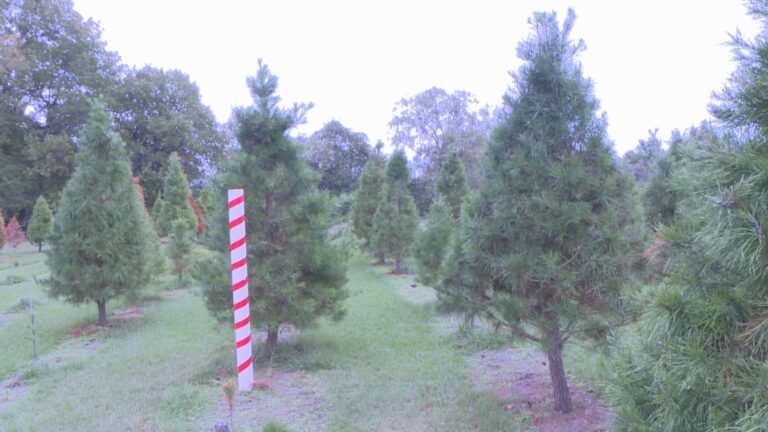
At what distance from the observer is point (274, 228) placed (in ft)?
22.4

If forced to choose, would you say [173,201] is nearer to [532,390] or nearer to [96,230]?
[96,230]

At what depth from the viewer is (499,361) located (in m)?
6.71

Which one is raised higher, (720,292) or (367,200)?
(367,200)

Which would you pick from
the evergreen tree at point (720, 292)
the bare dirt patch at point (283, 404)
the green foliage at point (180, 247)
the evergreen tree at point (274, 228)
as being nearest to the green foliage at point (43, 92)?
the green foliage at point (180, 247)

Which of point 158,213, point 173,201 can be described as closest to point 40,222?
point 158,213

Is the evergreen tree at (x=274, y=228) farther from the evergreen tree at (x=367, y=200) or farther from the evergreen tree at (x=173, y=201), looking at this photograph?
the evergreen tree at (x=173, y=201)

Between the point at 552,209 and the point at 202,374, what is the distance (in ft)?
15.6

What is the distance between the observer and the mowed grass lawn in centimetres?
483

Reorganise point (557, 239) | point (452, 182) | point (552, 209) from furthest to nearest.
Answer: point (452, 182), point (557, 239), point (552, 209)

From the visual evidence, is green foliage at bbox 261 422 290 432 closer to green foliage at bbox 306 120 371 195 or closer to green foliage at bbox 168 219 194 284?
green foliage at bbox 168 219 194 284

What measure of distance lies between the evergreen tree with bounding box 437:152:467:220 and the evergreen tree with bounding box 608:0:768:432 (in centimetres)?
1595

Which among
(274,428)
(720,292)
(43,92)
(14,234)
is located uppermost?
(43,92)

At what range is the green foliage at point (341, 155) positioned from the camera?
39.6 metres

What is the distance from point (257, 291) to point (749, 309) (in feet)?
18.4
